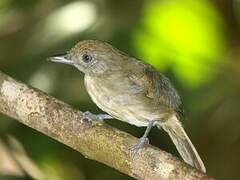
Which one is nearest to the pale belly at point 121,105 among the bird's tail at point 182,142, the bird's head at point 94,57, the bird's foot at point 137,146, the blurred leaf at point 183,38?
the bird's head at point 94,57

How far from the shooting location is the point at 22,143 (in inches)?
187

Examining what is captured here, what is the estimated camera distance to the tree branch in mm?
3422

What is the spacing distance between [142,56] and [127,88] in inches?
35.9

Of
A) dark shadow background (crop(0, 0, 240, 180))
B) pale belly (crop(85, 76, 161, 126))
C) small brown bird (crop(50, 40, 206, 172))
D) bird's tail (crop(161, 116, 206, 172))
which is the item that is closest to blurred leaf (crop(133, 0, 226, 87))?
dark shadow background (crop(0, 0, 240, 180))

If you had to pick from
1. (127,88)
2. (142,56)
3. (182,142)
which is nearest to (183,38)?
(142,56)

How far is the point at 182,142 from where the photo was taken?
169 inches

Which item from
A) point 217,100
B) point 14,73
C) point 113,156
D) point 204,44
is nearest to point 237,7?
point 204,44

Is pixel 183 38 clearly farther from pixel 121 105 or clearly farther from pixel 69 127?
pixel 69 127

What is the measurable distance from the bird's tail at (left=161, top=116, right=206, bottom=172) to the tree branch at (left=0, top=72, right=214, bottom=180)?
2.39ft

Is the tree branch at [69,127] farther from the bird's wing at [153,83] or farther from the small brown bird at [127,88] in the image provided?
the bird's wing at [153,83]

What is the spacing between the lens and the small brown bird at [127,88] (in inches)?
158

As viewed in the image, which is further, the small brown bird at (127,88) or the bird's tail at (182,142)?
the bird's tail at (182,142)

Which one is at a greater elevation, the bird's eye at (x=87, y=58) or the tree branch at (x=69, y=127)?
the bird's eye at (x=87, y=58)

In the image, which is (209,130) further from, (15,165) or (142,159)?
(142,159)
